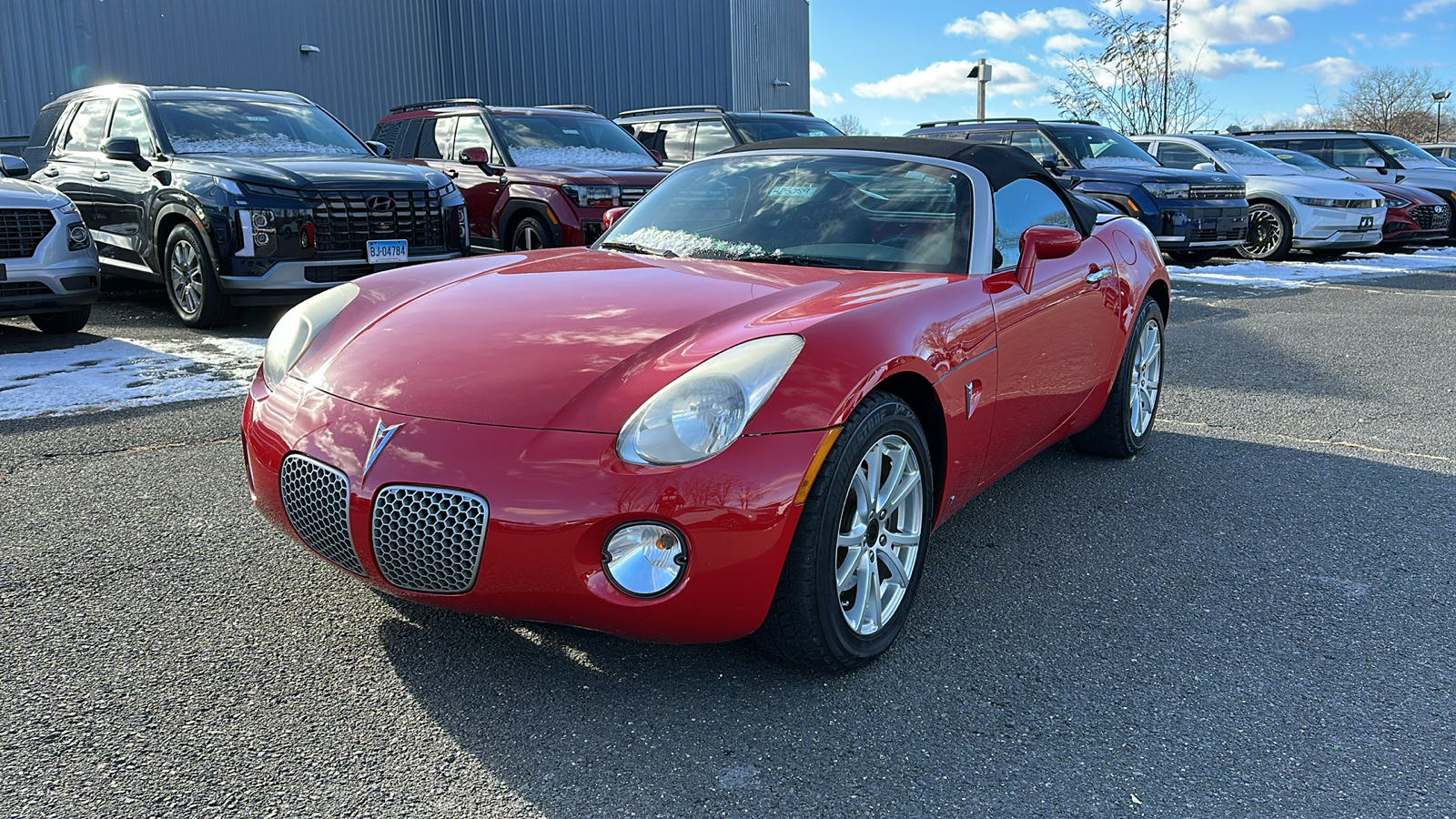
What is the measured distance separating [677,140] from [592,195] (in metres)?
4.51

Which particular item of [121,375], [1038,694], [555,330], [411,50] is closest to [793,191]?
[555,330]

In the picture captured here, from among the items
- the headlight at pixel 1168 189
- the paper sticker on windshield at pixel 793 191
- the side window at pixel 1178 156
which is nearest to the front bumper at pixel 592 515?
the paper sticker on windshield at pixel 793 191

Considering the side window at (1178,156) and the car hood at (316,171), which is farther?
the side window at (1178,156)

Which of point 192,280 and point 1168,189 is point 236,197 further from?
point 1168,189

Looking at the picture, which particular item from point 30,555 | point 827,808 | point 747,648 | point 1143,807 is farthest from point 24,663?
point 1143,807

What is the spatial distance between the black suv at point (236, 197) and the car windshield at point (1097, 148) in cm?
784

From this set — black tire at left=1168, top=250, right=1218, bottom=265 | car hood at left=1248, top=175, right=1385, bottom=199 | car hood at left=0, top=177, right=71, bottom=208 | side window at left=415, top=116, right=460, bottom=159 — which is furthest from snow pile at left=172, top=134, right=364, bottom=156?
car hood at left=1248, top=175, right=1385, bottom=199

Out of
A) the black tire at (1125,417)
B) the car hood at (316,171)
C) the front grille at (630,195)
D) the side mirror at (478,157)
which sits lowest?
the black tire at (1125,417)

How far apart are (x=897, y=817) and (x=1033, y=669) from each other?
0.78m

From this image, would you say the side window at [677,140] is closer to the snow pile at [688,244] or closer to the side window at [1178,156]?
the side window at [1178,156]

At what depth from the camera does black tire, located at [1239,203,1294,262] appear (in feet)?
48.0

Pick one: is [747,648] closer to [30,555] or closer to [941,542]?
[941,542]

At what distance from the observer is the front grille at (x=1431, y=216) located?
640 inches

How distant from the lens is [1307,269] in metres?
13.8
